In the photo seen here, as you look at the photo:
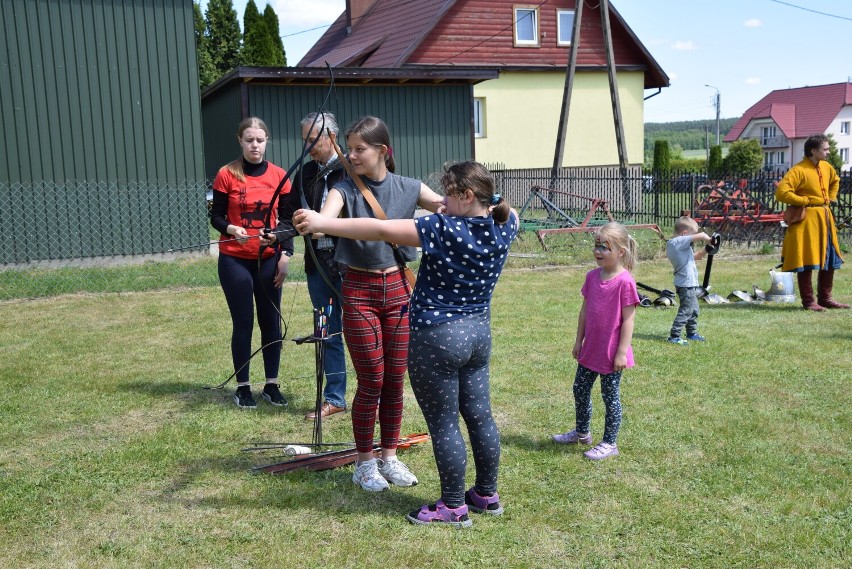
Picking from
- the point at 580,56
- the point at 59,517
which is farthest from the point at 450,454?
the point at 580,56

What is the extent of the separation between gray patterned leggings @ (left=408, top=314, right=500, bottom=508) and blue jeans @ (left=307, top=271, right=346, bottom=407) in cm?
155

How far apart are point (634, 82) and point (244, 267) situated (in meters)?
25.3

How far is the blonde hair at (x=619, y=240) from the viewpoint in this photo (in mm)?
4578

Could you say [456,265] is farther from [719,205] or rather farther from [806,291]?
[719,205]

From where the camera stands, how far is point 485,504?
390cm

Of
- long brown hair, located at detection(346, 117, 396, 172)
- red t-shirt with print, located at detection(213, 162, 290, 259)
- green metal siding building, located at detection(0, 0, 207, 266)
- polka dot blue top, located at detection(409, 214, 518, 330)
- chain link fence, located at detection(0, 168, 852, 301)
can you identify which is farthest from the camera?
green metal siding building, located at detection(0, 0, 207, 266)

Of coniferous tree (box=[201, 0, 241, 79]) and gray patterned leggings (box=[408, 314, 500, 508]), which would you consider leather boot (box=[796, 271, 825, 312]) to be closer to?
gray patterned leggings (box=[408, 314, 500, 508])

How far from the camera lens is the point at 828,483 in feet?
13.8

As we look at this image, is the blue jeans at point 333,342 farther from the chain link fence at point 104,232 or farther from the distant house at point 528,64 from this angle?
the distant house at point 528,64

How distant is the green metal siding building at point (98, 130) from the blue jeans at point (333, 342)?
28.1 feet

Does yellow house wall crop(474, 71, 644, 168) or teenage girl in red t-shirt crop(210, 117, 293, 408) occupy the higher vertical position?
yellow house wall crop(474, 71, 644, 168)

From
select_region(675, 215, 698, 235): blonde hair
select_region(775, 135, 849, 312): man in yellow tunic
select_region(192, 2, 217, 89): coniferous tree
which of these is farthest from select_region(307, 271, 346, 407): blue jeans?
select_region(192, 2, 217, 89): coniferous tree

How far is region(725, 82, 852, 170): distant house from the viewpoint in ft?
240

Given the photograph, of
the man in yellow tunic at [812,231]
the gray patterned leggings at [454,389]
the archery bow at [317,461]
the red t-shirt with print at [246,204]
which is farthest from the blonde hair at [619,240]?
the man in yellow tunic at [812,231]
